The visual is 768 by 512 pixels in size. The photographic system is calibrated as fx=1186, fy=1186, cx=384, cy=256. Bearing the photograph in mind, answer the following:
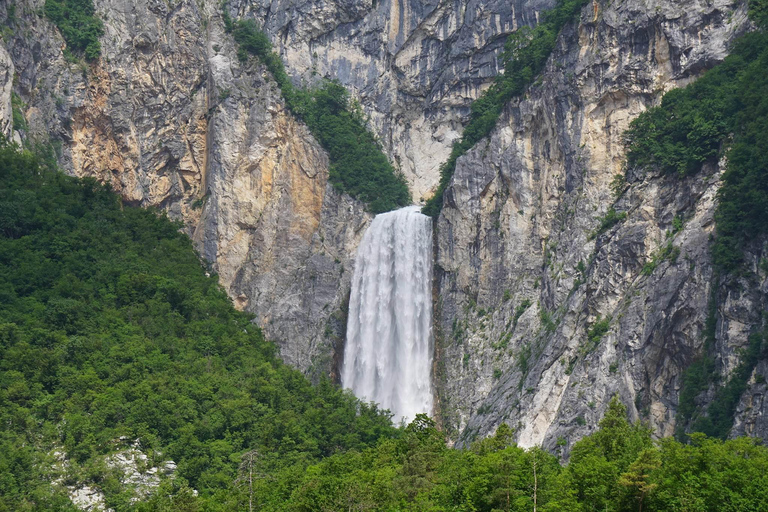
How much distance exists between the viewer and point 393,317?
240ft

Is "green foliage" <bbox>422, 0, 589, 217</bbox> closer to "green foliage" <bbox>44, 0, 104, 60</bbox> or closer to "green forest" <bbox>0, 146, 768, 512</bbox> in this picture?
"green forest" <bbox>0, 146, 768, 512</bbox>

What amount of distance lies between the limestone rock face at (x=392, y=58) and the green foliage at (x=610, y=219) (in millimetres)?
21389

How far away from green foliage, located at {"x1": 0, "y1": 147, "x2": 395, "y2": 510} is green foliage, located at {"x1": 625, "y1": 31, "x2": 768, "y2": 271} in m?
19.3

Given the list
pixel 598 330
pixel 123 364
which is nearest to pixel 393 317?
pixel 598 330

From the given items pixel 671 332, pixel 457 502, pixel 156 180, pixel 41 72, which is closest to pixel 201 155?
pixel 156 180

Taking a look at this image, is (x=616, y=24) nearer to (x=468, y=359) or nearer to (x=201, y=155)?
(x=468, y=359)

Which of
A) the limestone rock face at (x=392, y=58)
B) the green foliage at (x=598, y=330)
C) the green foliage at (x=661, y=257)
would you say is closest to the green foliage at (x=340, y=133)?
the limestone rock face at (x=392, y=58)

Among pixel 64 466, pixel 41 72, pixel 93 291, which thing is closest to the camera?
pixel 64 466

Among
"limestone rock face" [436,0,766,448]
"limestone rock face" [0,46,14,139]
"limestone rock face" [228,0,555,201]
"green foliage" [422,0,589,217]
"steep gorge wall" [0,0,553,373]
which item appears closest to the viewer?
"limestone rock face" [436,0,766,448]

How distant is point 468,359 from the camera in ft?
220

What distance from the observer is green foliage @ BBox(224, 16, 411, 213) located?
3066 inches

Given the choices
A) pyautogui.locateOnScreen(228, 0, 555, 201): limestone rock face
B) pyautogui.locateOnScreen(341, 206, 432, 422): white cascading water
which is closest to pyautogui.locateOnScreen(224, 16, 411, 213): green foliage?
pyautogui.locateOnScreen(228, 0, 555, 201): limestone rock face

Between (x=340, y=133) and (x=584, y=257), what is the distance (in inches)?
931

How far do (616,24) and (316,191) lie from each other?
77.4ft
